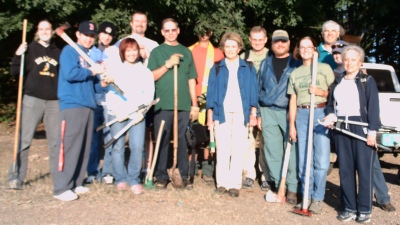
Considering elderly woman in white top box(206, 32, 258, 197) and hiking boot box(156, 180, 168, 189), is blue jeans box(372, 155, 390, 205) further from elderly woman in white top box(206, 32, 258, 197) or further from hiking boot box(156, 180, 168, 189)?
hiking boot box(156, 180, 168, 189)

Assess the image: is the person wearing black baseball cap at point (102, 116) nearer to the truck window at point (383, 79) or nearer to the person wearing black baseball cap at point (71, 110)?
the person wearing black baseball cap at point (71, 110)

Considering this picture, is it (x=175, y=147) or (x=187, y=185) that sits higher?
(x=175, y=147)

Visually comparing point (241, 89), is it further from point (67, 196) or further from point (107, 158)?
point (67, 196)

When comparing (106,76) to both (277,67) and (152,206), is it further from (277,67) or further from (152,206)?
(277,67)

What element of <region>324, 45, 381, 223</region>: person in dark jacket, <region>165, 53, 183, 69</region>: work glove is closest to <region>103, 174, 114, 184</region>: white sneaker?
<region>165, 53, 183, 69</region>: work glove

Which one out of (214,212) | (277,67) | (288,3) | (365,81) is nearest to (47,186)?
(214,212)

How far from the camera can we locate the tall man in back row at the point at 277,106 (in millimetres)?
6586

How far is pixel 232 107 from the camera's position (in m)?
6.62

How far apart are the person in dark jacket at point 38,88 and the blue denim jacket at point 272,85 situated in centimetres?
258

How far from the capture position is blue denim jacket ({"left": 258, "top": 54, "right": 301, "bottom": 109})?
659 cm

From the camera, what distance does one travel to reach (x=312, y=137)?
19.9 feet

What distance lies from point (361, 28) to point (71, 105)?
928cm

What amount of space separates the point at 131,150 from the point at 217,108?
120 centimetres

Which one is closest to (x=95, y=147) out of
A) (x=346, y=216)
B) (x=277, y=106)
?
(x=277, y=106)
